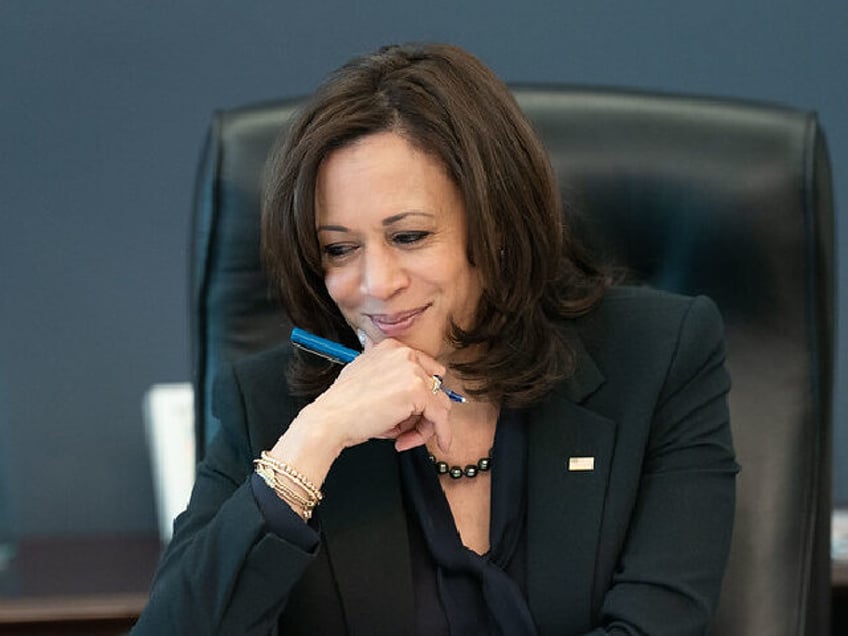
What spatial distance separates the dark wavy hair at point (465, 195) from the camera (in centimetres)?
145

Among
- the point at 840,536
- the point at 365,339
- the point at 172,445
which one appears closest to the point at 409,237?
the point at 365,339

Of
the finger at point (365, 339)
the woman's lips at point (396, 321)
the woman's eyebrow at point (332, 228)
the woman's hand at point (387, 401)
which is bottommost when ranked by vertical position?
the woman's hand at point (387, 401)

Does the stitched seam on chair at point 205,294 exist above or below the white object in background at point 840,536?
above

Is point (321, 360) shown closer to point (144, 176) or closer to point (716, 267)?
point (716, 267)

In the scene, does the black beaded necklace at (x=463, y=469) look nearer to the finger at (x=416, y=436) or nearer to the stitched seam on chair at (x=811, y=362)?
the finger at (x=416, y=436)

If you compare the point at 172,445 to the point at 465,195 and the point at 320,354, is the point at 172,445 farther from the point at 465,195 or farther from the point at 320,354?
the point at 465,195

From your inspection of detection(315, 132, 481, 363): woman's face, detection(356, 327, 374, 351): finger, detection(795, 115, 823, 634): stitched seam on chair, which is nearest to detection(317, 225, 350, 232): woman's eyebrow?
detection(315, 132, 481, 363): woman's face

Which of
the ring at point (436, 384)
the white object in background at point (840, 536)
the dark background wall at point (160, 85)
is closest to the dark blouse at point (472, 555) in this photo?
the ring at point (436, 384)

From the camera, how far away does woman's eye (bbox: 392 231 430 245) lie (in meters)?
1.44

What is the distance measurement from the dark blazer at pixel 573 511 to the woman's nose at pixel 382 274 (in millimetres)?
219

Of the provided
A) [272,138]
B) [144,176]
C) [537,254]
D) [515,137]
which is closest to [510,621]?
[537,254]

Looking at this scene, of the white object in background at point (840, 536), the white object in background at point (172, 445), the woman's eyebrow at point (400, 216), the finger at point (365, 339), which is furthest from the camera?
the white object in background at point (172, 445)

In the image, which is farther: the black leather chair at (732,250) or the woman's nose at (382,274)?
the black leather chair at (732,250)

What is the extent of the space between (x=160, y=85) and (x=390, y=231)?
943 millimetres
